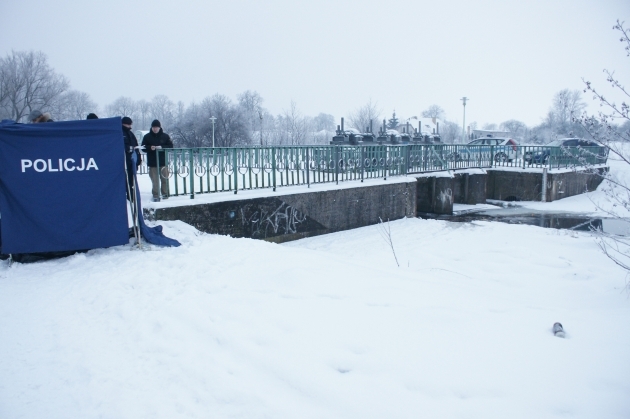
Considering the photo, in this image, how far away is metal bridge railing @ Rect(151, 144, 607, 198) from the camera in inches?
361

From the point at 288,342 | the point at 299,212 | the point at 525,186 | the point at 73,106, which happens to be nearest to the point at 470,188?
the point at 525,186

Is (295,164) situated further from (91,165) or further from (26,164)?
(26,164)

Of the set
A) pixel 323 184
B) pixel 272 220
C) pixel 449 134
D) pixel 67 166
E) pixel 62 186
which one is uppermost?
pixel 449 134

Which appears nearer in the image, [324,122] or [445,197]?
[445,197]

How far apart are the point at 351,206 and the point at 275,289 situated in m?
7.55

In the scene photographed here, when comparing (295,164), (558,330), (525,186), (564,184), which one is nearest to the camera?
(558,330)

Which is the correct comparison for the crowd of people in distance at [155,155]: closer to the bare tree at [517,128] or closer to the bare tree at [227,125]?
the bare tree at [227,125]

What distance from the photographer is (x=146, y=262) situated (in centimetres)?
627

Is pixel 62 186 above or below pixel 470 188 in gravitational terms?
above

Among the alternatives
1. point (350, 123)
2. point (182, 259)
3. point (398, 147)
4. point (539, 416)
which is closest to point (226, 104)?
point (350, 123)

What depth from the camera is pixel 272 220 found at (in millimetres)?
10430

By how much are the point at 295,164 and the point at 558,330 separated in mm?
7951

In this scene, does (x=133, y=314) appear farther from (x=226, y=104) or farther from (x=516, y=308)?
(x=226, y=104)

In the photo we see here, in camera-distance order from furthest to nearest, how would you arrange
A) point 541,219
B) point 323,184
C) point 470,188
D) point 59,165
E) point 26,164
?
1. point 470,188
2. point 541,219
3. point 323,184
4. point 59,165
5. point 26,164
